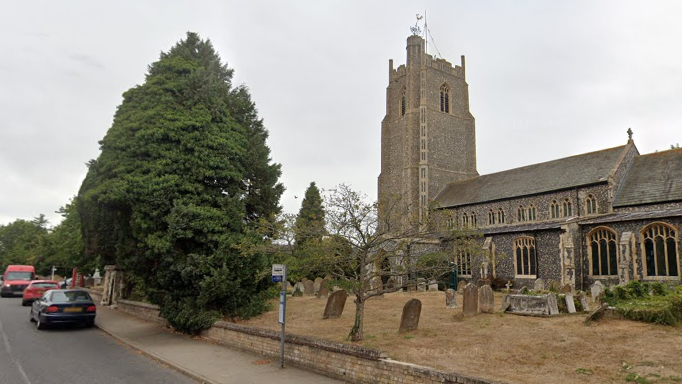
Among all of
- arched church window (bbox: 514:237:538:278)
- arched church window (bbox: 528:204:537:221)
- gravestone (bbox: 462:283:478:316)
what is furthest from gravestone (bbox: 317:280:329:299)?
arched church window (bbox: 528:204:537:221)

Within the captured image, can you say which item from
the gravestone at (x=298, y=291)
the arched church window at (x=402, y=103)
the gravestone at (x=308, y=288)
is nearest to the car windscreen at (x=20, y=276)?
the gravestone at (x=298, y=291)

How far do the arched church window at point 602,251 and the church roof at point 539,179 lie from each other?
422 centimetres

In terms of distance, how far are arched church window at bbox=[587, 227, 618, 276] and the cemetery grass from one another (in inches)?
503

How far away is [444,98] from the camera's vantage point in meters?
46.3

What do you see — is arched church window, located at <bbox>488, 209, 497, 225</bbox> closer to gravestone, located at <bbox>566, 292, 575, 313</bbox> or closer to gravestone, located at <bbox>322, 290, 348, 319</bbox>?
gravestone, located at <bbox>566, 292, 575, 313</bbox>

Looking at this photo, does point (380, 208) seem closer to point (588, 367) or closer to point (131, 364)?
point (588, 367)

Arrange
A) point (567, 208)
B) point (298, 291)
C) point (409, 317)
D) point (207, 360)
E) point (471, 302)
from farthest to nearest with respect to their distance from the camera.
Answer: point (567, 208)
point (298, 291)
point (471, 302)
point (409, 317)
point (207, 360)

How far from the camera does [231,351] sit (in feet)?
35.2

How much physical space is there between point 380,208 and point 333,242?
149 centimetres

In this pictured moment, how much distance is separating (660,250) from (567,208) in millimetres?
7548

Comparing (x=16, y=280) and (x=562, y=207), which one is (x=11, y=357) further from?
(x=562, y=207)

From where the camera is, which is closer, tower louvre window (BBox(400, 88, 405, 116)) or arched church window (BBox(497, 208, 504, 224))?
arched church window (BBox(497, 208, 504, 224))

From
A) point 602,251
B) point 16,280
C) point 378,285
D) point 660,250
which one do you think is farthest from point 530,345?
point 16,280

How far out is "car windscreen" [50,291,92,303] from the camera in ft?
48.4
